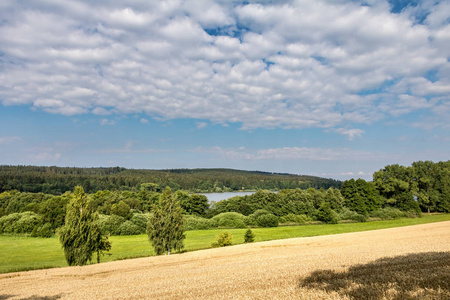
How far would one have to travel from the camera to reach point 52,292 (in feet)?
49.7

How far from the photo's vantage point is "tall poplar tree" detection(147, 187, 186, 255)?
114 ft

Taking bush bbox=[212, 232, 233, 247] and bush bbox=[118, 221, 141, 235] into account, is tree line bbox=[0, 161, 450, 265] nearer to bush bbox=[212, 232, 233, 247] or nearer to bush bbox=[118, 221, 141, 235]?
bush bbox=[118, 221, 141, 235]

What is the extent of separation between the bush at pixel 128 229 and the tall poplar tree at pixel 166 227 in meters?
33.7

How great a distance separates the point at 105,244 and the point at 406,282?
101 feet

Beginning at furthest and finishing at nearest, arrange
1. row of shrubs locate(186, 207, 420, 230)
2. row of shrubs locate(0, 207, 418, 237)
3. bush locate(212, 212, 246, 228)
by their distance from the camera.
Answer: bush locate(212, 212, 246, 228)
row of shrubs locate(186, 207, 420, 230)
row of shrubs locate(0, 207, 418, 237)

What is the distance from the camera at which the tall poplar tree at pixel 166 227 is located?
1372 inches

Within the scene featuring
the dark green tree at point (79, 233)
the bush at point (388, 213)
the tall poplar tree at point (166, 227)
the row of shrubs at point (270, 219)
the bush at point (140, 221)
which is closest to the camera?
the dark green tree at point (79, 233)

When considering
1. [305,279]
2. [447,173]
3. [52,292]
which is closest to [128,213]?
[52,292]

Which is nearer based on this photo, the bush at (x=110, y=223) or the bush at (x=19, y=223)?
the bush at (x=110, y=223)

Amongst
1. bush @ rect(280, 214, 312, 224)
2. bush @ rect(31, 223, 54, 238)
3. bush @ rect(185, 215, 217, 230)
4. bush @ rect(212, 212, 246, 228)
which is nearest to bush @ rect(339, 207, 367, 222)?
bush @ rect(280, 214, 312, 224)

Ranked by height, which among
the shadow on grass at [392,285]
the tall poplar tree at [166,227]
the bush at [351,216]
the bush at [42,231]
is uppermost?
the shadow on grass at [392,285]

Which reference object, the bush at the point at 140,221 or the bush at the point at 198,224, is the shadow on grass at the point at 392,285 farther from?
the bush at the point at 140,221

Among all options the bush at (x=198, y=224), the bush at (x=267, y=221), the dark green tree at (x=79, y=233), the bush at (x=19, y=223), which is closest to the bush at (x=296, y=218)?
the bush at (x=267, y=221)

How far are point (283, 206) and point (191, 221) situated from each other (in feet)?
92.1
